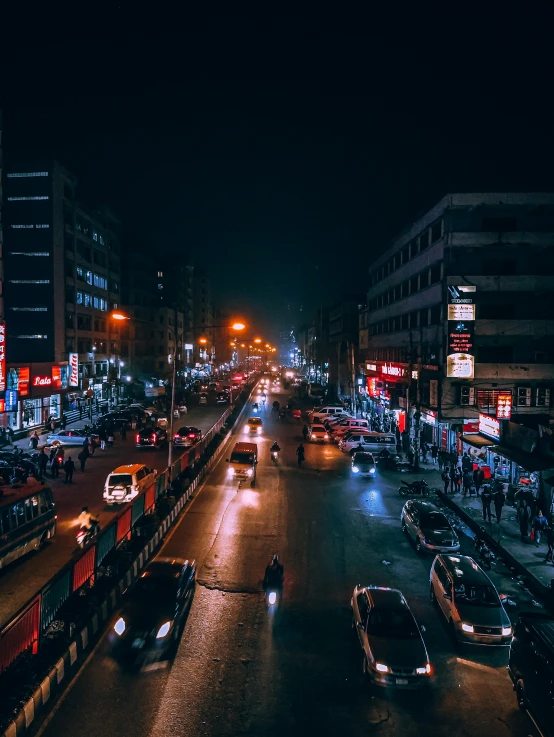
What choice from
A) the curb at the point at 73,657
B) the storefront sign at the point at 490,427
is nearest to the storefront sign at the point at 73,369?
the curb at the point at 73,657

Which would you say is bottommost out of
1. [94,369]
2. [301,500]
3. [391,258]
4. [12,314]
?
[301,500]

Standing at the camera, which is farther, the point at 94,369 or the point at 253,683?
the point at 94,369

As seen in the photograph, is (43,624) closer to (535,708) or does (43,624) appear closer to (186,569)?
(186,569)

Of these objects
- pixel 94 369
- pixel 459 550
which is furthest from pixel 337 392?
pixel 459 550

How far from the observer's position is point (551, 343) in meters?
35.7

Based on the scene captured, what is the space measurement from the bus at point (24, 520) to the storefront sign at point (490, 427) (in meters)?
21.2

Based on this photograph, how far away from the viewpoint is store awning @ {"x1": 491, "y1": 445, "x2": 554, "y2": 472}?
21047mm

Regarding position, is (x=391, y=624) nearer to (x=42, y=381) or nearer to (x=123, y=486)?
(x=123, y=486)

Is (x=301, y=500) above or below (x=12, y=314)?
below

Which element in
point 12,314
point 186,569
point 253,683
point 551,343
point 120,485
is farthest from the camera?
point 12,314

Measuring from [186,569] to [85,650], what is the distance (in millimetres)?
3026

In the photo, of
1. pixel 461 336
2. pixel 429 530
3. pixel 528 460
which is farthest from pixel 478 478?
pixel 461 336

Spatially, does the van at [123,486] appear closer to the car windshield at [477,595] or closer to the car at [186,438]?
the car at [186,438]

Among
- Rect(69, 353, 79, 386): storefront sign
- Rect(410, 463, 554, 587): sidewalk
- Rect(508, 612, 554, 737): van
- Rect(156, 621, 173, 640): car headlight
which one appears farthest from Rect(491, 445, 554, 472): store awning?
Rect(69, 353, 79, 386): storefront sign
